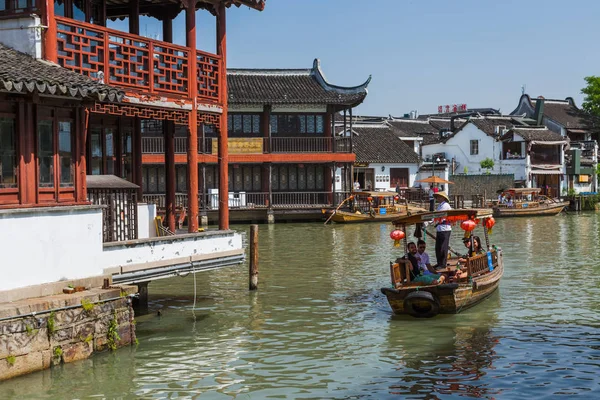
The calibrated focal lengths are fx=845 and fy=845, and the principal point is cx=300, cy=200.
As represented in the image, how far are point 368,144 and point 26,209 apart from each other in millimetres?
47030

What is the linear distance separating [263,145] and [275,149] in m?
0.72

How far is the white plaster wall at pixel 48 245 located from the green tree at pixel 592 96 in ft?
201

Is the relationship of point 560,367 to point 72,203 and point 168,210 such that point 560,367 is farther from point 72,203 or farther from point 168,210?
point 168,210

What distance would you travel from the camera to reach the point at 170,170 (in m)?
17.8

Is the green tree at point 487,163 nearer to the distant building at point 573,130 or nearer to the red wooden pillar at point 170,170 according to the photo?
the distant building at point 573,130

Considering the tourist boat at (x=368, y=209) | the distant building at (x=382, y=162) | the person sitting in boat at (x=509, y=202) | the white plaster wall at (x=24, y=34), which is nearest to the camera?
the white plaster wall at (x=24, y=34)

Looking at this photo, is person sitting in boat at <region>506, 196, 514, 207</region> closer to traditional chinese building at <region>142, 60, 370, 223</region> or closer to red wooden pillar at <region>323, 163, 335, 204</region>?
traditional chinese building at <region>142, 60, 370, 223</region>

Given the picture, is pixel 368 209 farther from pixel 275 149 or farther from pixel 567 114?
pixel 567 114

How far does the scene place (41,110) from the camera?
12.2 metres

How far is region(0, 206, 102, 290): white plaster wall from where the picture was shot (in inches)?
452

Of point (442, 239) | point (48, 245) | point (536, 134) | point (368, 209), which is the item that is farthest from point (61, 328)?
point (536, 134)

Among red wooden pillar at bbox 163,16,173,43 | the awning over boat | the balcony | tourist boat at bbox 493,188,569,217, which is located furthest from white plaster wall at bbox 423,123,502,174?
red wooden pillar at bbox 163,16,173,43

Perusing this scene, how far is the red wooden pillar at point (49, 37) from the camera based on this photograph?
43.2 ft

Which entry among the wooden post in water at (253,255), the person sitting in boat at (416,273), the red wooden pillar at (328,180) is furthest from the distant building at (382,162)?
the person sitting in boat at (416,273)
